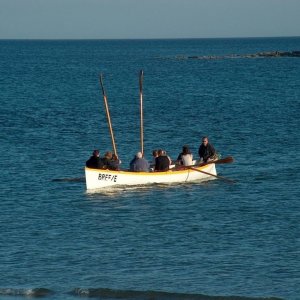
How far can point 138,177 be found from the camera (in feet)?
118

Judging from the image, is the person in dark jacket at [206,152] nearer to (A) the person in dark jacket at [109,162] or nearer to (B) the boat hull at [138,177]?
(B) the boat hull at [138,177]

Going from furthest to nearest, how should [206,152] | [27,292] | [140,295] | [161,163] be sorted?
1. [206,152]
2. [161,163]
3. [27,292]
4. [140,295]

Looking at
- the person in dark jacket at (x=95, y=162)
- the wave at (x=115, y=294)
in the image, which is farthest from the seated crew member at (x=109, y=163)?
the wave at (x=115, y=294)

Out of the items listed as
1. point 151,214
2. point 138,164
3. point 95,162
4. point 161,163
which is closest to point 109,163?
point 95,162

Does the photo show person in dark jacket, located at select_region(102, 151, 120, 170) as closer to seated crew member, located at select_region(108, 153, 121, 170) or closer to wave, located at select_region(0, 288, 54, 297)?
seated crew member, located at select_region(108, 153, 121, 170)

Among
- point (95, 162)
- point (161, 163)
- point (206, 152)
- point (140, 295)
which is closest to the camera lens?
point (140, 295)

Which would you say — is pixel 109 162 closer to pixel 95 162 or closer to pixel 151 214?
pixel 95 162

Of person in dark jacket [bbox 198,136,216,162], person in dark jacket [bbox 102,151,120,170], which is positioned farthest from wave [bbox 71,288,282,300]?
person in dark jacket [bbox 198,136,216,162]

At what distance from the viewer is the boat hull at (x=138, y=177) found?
35.1m

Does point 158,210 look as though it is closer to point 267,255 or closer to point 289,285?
point 267,255

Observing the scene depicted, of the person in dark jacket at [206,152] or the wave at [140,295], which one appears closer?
the wave at [140,295]

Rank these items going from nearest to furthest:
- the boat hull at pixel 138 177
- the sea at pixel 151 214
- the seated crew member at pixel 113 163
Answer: the sea at pixel 151 214, the boat hull at pixel 138 177, the seated crew member at pixel 113 163

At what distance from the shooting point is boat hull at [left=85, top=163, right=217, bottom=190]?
1383 inches

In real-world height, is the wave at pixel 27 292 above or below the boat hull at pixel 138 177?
below
